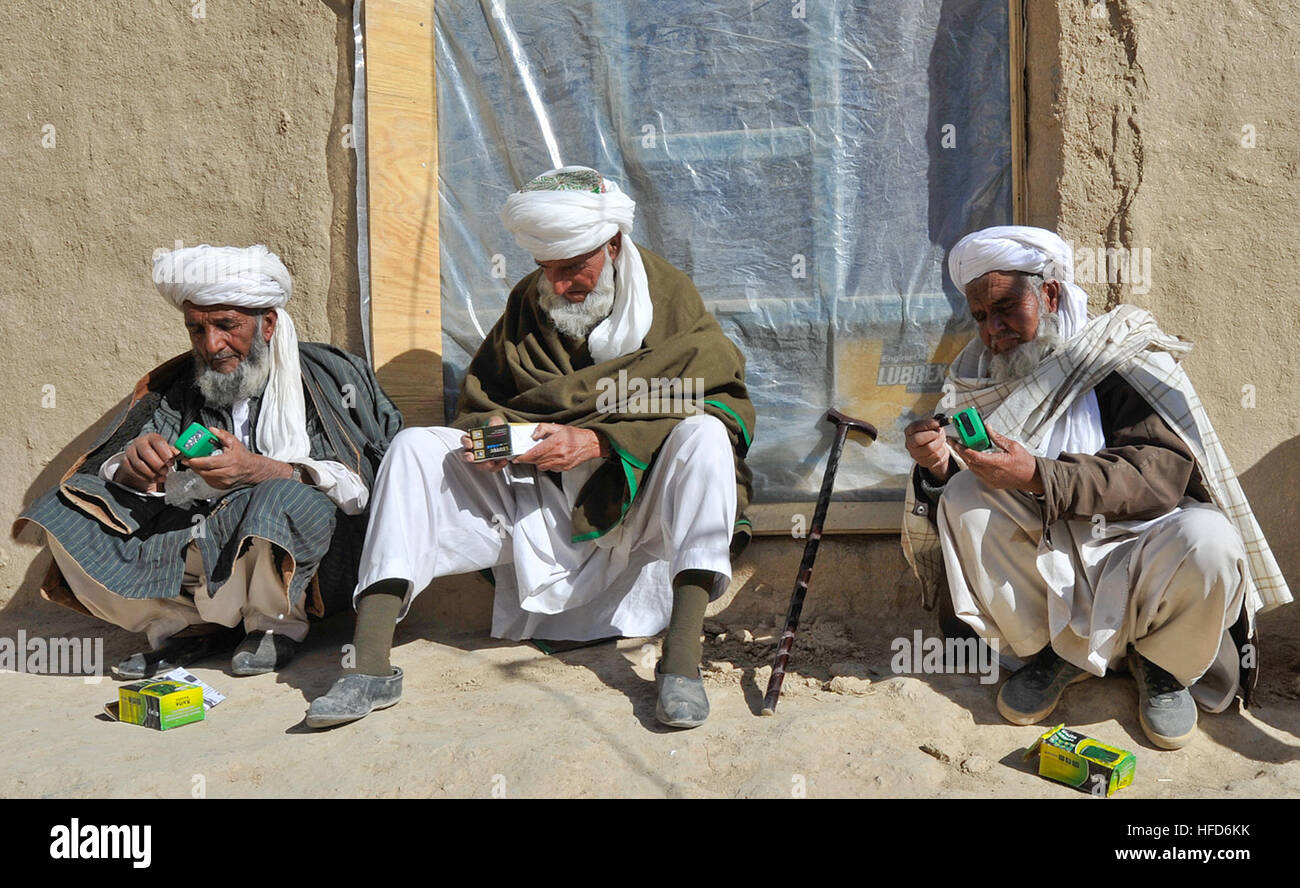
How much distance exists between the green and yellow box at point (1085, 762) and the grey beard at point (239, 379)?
270 cm

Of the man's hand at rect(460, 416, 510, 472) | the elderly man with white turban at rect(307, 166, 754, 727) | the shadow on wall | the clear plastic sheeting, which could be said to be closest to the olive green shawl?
the elderly man with white turban at rect(307, 166, 754, 727)

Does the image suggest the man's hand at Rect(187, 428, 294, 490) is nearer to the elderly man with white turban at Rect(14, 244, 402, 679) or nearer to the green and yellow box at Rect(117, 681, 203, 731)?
the elderly man with white turban at Rect(14, 244, 402, 679)

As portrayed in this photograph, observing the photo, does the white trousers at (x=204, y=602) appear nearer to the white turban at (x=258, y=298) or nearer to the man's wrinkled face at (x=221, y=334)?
the white turban at (x=258, y=298)

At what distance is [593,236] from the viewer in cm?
362

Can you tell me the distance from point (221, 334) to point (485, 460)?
1159mm

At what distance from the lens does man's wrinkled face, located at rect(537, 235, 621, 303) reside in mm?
3664

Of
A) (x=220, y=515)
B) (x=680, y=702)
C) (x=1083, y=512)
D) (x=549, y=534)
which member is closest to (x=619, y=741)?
(x=680, y=702)

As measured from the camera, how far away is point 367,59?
4.26 metres

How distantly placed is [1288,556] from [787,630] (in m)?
1.69

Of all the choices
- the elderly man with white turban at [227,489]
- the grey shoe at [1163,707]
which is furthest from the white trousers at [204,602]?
the grey shoe at [1163,707]

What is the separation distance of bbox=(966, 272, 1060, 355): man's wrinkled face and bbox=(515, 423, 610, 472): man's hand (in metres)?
1.19

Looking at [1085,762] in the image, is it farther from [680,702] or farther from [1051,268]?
[1051,268]

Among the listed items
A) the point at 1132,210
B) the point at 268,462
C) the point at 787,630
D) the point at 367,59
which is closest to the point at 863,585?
the point at 787,630

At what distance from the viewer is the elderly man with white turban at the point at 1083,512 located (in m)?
2.86
